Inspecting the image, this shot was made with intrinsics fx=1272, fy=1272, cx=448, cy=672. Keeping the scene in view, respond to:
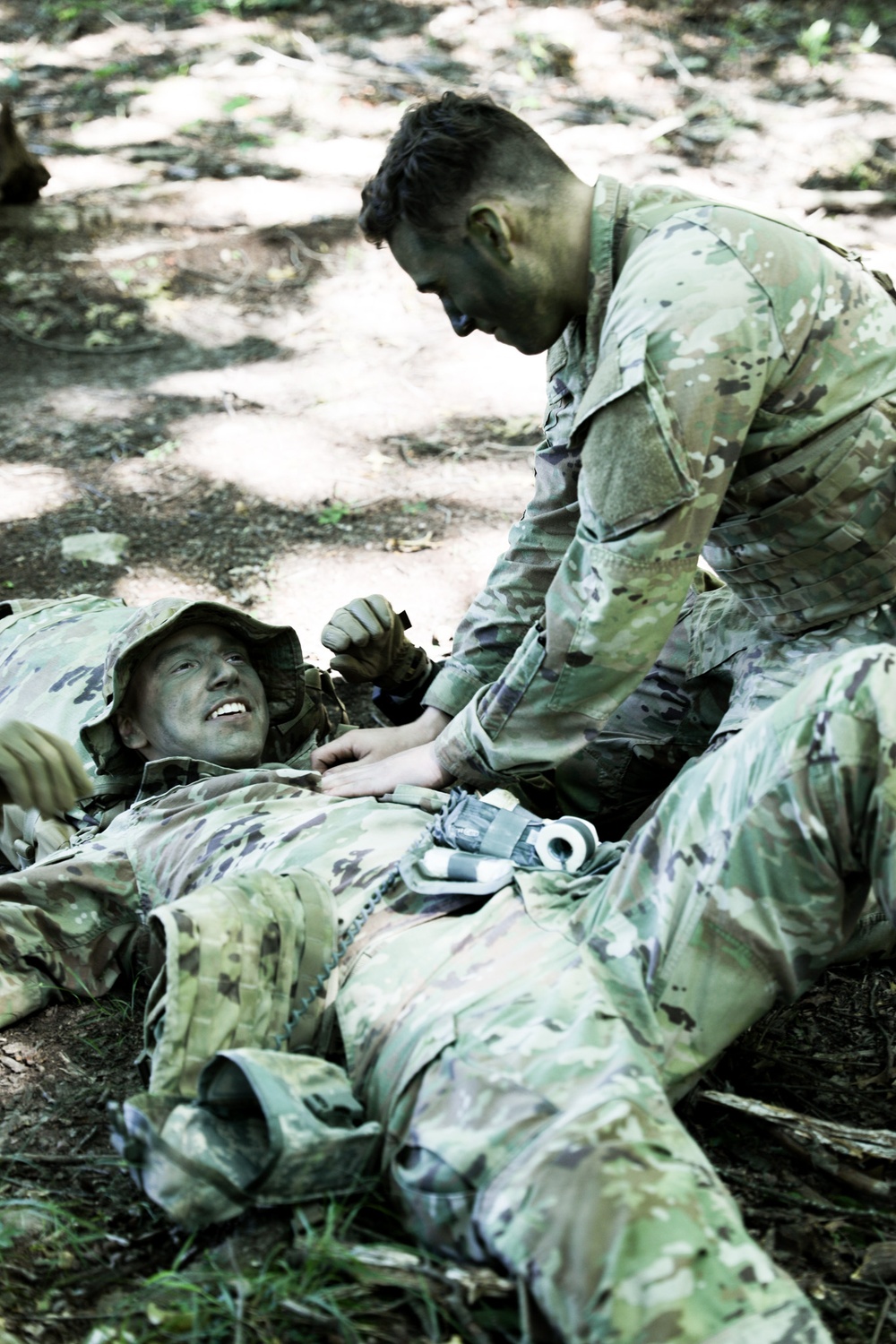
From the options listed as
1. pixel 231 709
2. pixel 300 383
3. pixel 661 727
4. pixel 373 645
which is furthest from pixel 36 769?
pixel 300 383

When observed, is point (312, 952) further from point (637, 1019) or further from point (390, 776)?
point (390, 776)

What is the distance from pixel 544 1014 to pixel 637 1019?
194 mm

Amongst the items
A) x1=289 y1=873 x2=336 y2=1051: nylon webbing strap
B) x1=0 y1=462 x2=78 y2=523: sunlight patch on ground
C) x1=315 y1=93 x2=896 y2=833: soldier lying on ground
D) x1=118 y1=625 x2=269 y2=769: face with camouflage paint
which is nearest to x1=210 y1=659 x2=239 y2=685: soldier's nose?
x1=118 y1=625 x2=269 y2=769: face with camouflage paint

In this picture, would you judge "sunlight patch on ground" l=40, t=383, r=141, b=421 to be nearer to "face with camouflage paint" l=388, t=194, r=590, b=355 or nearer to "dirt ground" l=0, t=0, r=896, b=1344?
"dirt ground" l=0, t=0, r=896, b=1344

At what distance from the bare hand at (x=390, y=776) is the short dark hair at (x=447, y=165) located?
4.27 feet

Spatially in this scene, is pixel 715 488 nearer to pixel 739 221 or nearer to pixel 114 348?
pixel 739 221

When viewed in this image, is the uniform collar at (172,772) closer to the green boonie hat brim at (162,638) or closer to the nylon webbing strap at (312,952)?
the green boonie hat brim at (162,638)

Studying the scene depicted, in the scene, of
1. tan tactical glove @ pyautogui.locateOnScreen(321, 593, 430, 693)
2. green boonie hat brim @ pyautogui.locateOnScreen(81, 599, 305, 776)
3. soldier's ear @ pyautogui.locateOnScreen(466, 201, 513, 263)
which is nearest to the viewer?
soldier's ear @ pyautogui.locateOnScreen(466, 201, 513, 263)

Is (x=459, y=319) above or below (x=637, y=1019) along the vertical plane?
Answer: above

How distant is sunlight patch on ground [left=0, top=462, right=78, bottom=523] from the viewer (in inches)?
237

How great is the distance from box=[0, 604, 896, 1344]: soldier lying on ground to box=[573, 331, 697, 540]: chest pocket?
0.54 metres

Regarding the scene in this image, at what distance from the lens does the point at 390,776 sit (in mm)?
3373

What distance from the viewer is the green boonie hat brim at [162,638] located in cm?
380

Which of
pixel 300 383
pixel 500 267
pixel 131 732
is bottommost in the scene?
pixel 300 383
